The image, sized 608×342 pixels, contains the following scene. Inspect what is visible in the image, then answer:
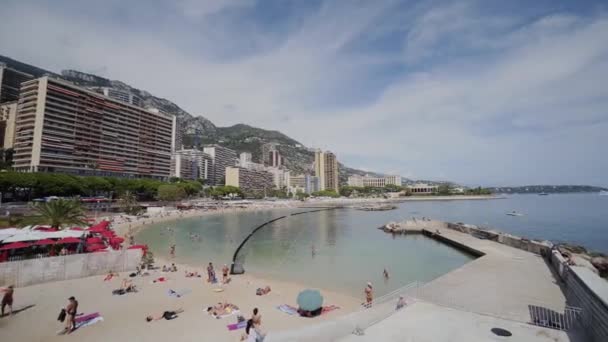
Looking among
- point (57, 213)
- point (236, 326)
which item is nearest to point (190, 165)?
point (57, 213)

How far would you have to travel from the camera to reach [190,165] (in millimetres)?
183750

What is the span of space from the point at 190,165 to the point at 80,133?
3561 inches

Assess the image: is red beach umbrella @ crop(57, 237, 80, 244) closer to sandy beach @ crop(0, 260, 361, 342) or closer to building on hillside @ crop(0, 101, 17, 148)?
sandy beach @ crop(0, 260, 361, 342)

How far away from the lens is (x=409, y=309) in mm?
10047

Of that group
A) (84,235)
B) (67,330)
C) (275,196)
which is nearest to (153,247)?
(84,235)

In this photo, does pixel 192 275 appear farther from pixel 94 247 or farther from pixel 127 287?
pixel 94 247

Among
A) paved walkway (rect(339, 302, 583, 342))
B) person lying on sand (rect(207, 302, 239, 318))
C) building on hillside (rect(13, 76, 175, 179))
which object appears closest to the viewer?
paved walkway (rect(339, 302, 583, 342))

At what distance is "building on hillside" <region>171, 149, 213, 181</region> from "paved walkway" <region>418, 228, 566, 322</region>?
176 metres

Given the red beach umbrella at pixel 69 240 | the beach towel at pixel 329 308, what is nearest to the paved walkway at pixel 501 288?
the beach towel at pixel 329 308

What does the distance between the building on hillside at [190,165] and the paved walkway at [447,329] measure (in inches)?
7096

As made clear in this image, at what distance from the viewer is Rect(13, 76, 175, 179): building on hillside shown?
84.6 metres

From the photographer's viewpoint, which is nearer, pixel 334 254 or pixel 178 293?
pixel 178 293

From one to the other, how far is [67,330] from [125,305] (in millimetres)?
2959

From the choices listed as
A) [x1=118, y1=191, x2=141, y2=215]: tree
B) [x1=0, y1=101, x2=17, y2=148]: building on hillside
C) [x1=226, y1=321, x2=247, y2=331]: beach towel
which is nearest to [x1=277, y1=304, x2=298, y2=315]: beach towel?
[x1=226, y1=321, x2=247, y2=331]: beach towel
